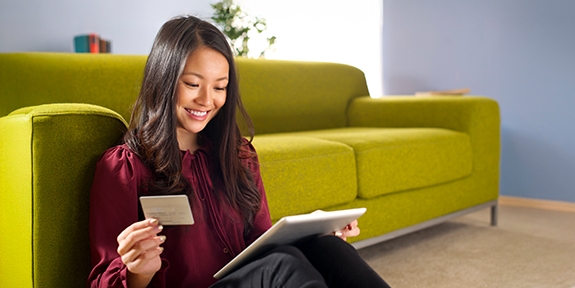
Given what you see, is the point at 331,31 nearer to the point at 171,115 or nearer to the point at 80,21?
the point at 80,21

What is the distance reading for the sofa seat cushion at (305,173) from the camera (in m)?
1.90

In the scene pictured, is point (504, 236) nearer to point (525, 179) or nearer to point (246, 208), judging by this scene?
point (525, 179)

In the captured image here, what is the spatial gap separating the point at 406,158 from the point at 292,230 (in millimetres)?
1432

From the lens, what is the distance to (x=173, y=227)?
114 cm

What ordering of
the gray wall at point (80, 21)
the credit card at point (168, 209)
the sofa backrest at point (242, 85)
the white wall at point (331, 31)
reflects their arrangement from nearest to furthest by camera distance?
the credit card at point (168, 209) < the sofa backrest at point (242, 85) < the gray wall at point (80, 21) < the white wall at point (331, 31)

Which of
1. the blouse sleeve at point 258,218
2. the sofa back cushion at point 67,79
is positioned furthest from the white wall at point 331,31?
the blouse sleeve at point 258,218

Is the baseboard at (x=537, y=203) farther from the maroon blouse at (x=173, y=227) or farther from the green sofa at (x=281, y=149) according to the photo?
the maroon blouse at (x=173, y=227)

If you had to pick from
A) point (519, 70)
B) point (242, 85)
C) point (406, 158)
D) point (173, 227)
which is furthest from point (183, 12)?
point (173, 227)

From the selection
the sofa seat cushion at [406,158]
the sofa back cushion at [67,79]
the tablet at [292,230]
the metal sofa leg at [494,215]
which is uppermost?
the sofa back cushion at [67,79]

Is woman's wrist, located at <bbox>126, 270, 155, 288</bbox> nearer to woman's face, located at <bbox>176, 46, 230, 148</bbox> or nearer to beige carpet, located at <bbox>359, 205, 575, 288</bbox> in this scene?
woman's face, located at <bbox>176, 46, 230, 148</bbox>

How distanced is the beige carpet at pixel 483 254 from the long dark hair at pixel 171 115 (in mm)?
992

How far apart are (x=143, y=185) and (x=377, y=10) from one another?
3.53 m

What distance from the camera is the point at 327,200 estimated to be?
6.79ft

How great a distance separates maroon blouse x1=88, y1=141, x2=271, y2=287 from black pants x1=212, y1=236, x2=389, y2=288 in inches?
4.7
